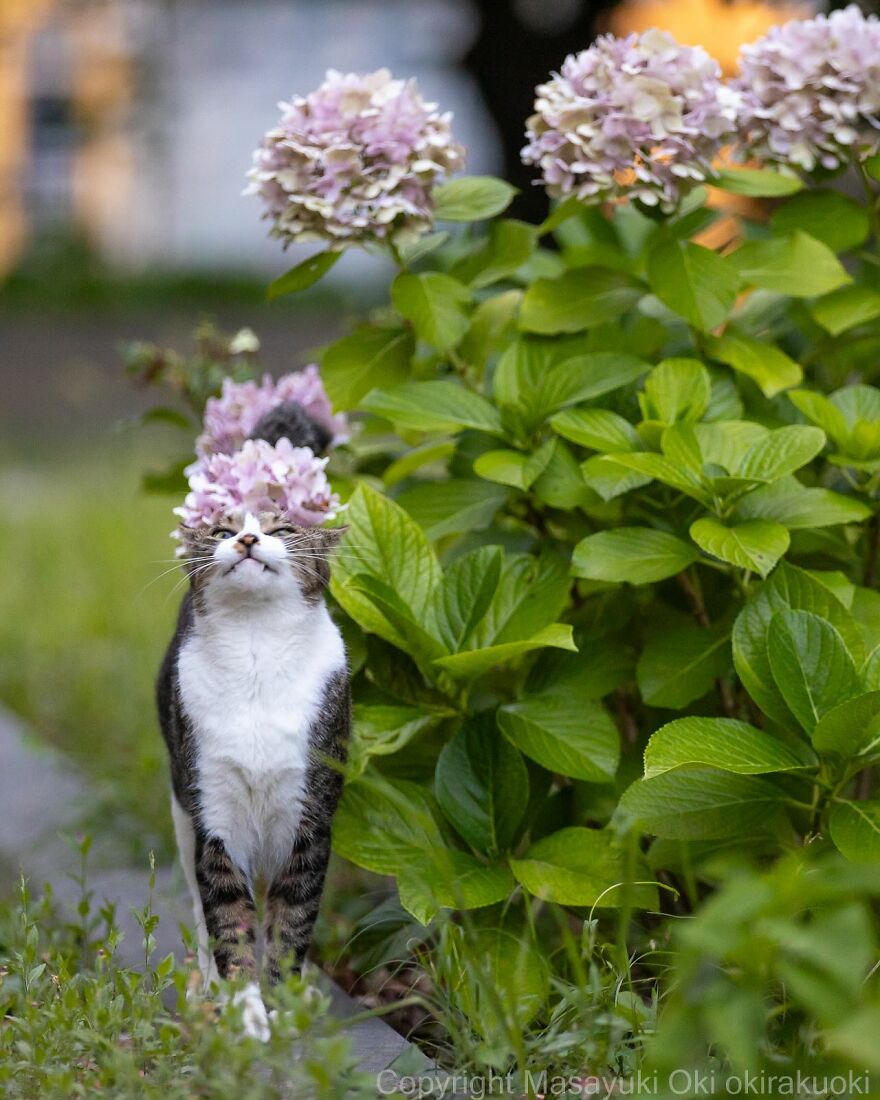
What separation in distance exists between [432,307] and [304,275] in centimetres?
21

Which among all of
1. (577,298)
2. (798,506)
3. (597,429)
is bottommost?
(798,506)

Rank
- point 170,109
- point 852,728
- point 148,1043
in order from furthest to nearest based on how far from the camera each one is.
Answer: point 170,109 → point 852,728 → point 148,1043

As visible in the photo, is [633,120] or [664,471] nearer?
[664,471]

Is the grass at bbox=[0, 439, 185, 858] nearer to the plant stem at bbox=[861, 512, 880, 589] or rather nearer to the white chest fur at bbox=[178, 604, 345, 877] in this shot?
the white chest fur at bbox=[178, 604, 345, 877]

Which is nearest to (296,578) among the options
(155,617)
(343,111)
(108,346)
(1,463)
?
(343,111)

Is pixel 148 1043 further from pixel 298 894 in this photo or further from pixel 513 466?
pixel 513 466

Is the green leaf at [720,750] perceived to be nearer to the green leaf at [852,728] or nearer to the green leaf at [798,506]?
the green leaf at [852,728]

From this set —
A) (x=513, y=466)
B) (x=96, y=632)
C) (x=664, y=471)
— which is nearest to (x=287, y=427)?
(x=513, y=466)

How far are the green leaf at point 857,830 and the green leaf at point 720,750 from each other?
2.8 inches

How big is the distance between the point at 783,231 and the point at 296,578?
1154 millimetres

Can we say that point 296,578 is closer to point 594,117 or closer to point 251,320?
point 594,117

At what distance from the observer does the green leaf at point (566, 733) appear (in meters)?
1.84

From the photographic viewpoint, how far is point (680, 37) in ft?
13.5

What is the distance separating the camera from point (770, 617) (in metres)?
1.82
